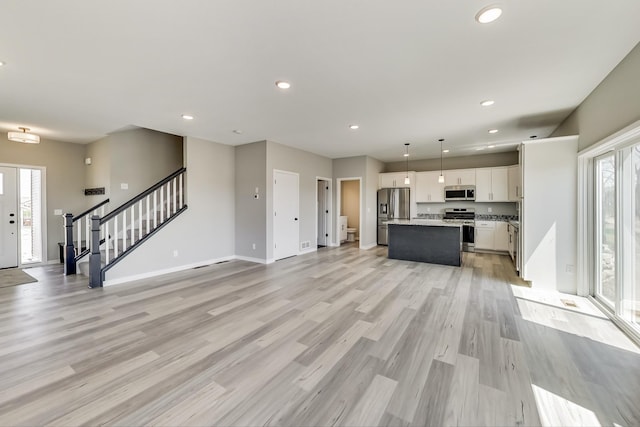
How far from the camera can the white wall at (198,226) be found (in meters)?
4.75

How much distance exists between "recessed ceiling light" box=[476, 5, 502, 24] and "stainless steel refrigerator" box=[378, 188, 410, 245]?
5.98 m

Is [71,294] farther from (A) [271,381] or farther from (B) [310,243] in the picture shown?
(B) [310,243]

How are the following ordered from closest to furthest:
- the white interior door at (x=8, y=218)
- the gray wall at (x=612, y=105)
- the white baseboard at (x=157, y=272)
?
the gray wall at (x=612, y=105)
the white baseboard at (x=157, y=272)
the white interior door at (x=8, y=218)

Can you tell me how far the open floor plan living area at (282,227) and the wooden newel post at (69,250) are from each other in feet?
0.20

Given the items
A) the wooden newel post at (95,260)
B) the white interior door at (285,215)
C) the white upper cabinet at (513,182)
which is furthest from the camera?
the white upper cabinet at (513,182)

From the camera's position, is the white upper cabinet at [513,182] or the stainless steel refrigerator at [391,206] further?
the stainless steel refrigerator at [391,206]

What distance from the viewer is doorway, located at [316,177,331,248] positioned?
8102 millimetres

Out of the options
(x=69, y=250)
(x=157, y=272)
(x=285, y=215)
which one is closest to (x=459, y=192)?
(x=285, y=215)

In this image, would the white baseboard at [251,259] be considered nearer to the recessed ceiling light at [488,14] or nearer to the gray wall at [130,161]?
the gray wall at [130,161]

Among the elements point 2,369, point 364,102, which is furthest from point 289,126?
point 2,369

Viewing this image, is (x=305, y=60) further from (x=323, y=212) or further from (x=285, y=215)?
(x=323, y=212)

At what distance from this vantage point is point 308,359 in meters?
2.21

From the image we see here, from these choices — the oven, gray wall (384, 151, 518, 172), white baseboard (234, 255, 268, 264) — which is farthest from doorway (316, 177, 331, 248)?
the oven

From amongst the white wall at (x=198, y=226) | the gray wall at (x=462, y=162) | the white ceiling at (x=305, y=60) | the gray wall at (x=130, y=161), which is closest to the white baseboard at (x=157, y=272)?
the white wall at (x=198, y=226)
